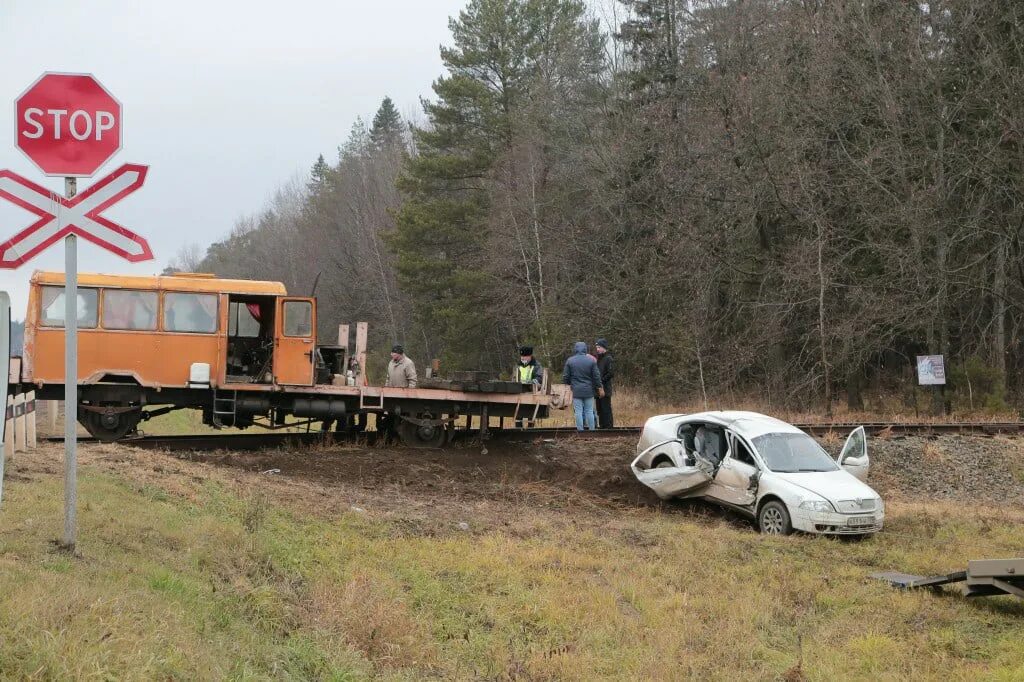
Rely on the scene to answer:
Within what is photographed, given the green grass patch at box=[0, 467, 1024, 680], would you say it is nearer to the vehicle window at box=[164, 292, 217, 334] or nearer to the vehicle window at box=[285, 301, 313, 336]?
the vehicle window at box=[285, 301, 313, 336]

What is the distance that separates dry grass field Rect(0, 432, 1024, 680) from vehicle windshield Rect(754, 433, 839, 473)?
3.57 feet

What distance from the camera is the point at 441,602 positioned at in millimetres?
8867

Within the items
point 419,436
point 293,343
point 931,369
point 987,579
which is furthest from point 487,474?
point 931,369

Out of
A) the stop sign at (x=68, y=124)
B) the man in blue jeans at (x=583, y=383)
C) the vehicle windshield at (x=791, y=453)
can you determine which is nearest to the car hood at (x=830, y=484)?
the vehicle windshield at (x=791, y=453)

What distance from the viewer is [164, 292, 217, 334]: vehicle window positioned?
16.6m

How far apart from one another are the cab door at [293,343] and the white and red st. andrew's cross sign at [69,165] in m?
10.1

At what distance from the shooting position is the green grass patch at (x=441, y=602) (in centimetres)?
563

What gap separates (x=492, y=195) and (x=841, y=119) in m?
16.2

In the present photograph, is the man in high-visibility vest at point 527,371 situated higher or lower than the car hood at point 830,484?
higher

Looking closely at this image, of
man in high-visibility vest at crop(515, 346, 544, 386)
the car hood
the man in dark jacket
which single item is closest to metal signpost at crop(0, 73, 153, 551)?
the car hood

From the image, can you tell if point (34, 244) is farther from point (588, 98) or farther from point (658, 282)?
point (588, 98)

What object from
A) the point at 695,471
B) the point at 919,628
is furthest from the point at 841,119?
the point at 919,628

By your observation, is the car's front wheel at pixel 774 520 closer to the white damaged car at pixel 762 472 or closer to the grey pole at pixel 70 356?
the white damaged car at pixel 762 472

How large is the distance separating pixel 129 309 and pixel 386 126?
75651mm
